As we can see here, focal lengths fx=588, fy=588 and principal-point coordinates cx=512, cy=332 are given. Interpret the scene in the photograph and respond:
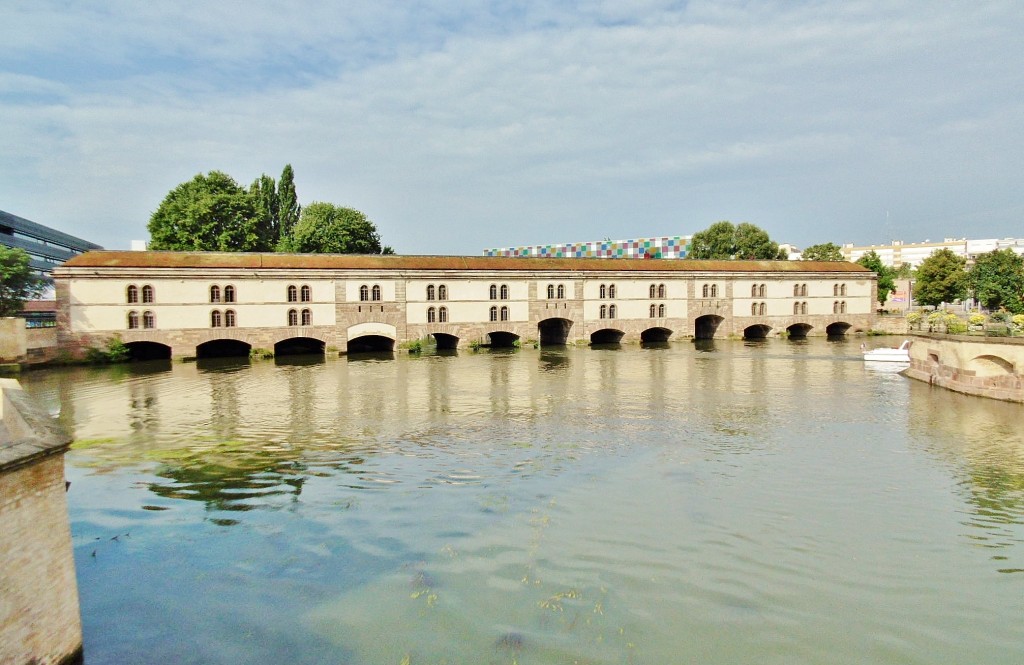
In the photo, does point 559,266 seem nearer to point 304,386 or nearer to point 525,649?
point 304,386

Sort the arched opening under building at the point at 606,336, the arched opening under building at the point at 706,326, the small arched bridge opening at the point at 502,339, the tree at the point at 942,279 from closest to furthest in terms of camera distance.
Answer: the small arched bridge opening at the point at 502,339 < the arched opening under building at the point at 606,336 < the arched opening under building at the point at 706,326 < the tree at the point at 942,279

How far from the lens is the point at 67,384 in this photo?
30281 mm

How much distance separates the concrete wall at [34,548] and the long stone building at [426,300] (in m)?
38.0

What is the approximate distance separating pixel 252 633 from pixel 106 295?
1559 inches

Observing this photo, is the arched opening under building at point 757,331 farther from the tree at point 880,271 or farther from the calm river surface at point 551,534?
the calm river surface at point 551,534

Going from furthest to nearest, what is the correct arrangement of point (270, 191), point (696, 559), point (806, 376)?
point (270, 191), point (806, 376), point (696, 559)

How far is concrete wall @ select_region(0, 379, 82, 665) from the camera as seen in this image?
6.18 metres

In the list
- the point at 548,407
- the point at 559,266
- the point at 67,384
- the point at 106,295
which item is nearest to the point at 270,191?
the point at 106,295

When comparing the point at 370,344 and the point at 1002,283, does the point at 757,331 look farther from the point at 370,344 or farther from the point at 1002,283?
the point at 370,344

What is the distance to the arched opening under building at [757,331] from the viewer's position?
58.9m

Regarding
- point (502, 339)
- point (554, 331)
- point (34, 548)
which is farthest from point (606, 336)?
point (34, 548)

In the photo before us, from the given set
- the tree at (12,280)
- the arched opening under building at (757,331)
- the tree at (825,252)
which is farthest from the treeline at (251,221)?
the tree at (825,252)

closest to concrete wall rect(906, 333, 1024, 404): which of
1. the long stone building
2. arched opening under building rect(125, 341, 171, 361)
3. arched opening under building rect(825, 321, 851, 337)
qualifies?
the long stone building

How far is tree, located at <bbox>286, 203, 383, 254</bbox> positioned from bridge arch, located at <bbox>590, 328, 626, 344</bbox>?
27.2m
